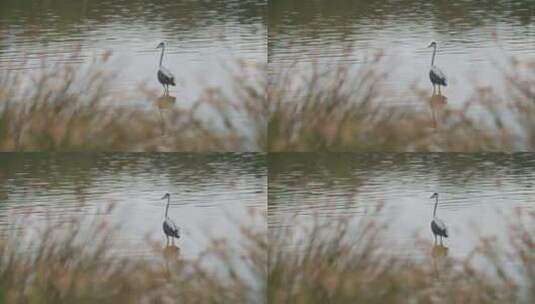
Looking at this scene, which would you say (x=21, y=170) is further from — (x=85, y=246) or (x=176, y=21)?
(x=176, y=21)

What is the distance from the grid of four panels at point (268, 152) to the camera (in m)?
2.36

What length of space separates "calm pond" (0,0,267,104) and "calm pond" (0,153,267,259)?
0.23 m

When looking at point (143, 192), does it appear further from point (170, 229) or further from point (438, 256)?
point (438, 256)

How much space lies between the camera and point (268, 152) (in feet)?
7.93

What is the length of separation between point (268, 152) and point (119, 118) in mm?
468

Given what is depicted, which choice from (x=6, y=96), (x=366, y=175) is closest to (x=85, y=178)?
(x=6, y=96)

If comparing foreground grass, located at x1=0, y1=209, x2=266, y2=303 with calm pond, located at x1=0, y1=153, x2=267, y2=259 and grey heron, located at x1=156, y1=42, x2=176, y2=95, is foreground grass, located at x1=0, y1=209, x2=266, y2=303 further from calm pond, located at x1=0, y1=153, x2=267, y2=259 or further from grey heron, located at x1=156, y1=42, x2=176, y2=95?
grey heron, located at x1=156, y1=42, x2=176, y2=95

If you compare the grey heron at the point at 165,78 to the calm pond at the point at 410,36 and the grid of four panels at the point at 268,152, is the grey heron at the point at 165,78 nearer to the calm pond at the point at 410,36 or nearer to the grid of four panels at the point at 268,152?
the grid of four panels at the point at 268,152

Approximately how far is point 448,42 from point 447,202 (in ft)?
1.60

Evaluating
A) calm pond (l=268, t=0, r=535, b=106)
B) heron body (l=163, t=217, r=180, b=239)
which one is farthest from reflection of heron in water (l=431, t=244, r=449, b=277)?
heron body (l=163, t=217, r=180, b=239)

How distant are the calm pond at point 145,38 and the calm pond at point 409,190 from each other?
1.15ft

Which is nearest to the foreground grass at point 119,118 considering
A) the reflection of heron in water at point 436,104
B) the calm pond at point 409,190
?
the calm pond at point 409,190

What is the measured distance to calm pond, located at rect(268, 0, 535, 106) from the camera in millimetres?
2385

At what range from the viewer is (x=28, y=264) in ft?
7.88
